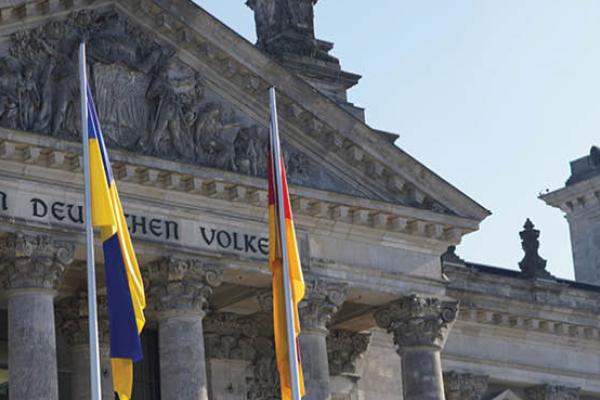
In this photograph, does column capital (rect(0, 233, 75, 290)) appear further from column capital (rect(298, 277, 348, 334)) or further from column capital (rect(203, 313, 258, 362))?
column capital (rect(203, 313, 258, 362))

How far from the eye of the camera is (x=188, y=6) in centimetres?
4141

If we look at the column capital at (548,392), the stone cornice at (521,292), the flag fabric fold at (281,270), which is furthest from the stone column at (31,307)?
the column capital at (548,392)

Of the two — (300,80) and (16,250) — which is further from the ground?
(300,80)

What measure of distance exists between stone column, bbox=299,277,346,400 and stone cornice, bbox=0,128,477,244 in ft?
5.72

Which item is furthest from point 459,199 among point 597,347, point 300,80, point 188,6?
point 597,347

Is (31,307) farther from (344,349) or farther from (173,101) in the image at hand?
(344,349)

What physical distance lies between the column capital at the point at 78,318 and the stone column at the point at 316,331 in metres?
4.62

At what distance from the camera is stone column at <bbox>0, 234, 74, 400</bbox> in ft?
122

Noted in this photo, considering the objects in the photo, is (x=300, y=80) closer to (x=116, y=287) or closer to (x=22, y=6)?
(x=22, y=6)

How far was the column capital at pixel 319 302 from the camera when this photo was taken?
42531 mm

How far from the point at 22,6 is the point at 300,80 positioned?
716 centimetres

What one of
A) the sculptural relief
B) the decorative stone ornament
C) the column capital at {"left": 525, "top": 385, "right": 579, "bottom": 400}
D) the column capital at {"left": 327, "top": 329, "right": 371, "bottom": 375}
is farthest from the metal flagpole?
the decorative stone ornament

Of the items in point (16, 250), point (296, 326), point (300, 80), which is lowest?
point (296, 326)

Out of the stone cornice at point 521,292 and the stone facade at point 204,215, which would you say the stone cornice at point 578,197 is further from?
the stone facade at point 204,215
